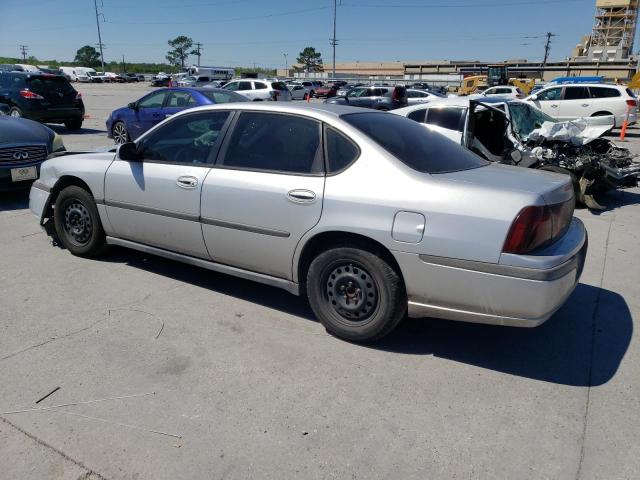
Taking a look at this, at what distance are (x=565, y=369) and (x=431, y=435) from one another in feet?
3.87

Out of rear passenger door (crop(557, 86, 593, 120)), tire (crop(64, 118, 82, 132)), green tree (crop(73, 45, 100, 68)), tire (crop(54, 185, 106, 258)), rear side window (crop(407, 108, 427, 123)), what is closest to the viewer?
tire (crop(54, 185, 106, 258))

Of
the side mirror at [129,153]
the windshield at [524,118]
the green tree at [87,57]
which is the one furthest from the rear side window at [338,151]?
the green tree at [87,57]

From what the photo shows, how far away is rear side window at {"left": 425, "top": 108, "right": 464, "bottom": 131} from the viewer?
817cm

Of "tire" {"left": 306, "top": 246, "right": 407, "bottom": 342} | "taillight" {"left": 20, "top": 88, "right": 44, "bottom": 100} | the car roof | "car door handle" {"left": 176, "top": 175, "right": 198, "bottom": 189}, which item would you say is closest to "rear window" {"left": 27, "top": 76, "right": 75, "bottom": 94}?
"taillight" {"left": 20, "top": 88, "right": 44, "bottom": 100}

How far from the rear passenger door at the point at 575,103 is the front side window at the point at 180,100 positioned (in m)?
13.3

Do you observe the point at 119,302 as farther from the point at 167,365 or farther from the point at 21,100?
the point at 21,100

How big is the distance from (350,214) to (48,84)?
14.5 meters

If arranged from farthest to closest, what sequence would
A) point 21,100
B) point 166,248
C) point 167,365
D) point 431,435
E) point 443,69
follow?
point 443,69 < point 21,100 < point 166,248 < point 167,365 < point 431,435

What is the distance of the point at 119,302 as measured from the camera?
13.5 feet

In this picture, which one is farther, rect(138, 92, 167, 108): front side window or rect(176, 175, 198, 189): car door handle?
rect(138, 92, 167, 108): front side window

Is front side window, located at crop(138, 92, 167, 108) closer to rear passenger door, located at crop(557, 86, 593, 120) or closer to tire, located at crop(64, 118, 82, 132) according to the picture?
tire, located at crop(64, 118, 82, 132)

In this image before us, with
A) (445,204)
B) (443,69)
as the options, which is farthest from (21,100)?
(443,69)

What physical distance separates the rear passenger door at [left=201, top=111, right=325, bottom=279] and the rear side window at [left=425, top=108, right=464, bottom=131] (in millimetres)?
5071

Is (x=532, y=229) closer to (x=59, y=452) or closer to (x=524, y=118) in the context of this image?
(x=59, y=452)
